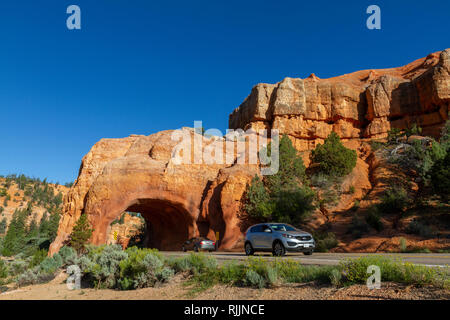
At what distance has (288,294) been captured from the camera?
745 centimetres

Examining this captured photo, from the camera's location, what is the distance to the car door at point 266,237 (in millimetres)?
15469

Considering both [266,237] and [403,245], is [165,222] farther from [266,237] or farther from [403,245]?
[403,245]

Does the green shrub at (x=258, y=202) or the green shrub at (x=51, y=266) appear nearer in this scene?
the green shrub at (x=51, y=266)

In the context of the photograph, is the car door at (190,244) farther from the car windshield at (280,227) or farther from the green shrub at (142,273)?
the green shrub at (142,273)

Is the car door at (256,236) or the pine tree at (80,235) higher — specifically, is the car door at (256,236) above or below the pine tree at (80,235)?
above

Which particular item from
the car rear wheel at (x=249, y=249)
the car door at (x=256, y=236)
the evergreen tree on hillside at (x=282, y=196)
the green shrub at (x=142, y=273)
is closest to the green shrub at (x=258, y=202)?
the evergreen tree on hillside at (x=282, y=196)

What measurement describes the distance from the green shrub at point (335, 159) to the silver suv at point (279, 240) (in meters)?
24.4

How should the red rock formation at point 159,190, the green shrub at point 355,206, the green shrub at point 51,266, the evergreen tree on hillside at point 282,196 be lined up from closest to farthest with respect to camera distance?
the green shrub at point 51,266, the evergreen tree on hillside at point 282,196, the green shrub at point 355,206, the red rock formation at point 159,190

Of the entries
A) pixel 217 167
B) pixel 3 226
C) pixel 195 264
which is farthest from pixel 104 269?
pixel 3 226

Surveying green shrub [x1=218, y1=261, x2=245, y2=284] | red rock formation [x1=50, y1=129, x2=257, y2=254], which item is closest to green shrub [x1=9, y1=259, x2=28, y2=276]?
red rock formation [x1=50, y1=129, x2=257, y2=254]

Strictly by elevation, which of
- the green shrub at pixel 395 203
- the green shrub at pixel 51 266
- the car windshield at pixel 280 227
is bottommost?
the green shrub at pixel 51 266
